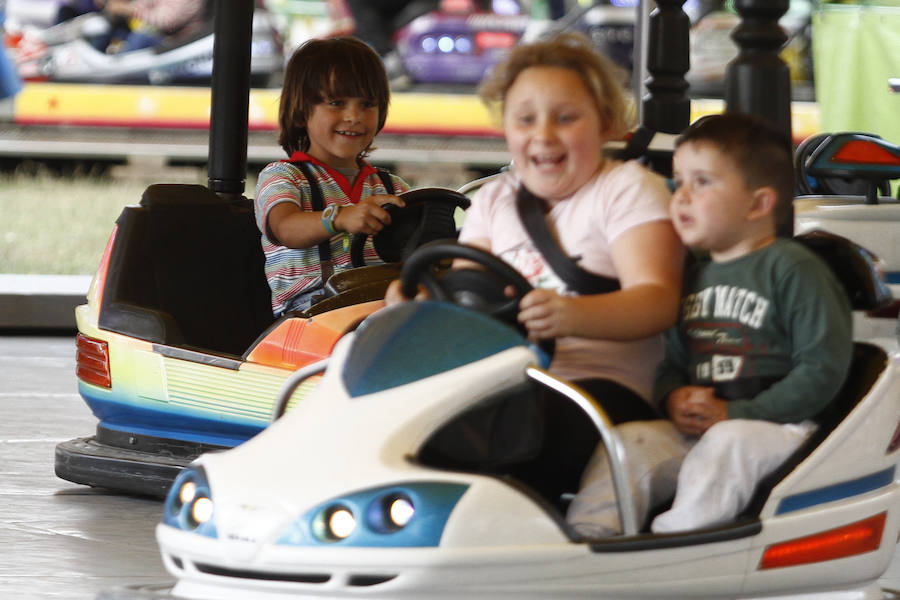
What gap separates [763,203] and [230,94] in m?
1.83

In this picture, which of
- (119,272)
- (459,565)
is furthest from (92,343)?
(459,565)

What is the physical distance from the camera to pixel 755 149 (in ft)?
6.56

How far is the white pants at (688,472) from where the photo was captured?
1911 millimetres

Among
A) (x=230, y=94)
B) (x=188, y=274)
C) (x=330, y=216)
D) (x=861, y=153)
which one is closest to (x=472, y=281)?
(x=330, y=216)

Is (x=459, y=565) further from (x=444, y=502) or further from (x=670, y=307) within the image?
(x=670, y=307)

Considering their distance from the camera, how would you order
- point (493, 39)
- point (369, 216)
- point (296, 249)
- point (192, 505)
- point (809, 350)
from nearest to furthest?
point (192, 505) → point (809, 350) → point (369, 216) → point (296, 249) → point (493, 39)

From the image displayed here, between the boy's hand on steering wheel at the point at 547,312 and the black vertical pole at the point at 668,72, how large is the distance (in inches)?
54.6

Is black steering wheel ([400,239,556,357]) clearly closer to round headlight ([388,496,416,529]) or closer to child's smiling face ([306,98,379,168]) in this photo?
round headlight ([388,496,416,529])

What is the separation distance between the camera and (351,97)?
314 centimetres

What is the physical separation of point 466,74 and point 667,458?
690 centimetres

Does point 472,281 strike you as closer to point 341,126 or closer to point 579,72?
point 579,72

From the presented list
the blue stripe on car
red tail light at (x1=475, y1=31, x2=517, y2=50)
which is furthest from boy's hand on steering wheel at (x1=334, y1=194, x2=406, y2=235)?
red tail light at (x1=475, y1=31, x2=517, y2=50)

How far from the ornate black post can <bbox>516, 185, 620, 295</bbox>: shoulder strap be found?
0.44 m

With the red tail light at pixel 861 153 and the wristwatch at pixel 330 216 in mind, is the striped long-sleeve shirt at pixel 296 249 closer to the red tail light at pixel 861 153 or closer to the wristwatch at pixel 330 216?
the wristwatch at pixel 330 216
